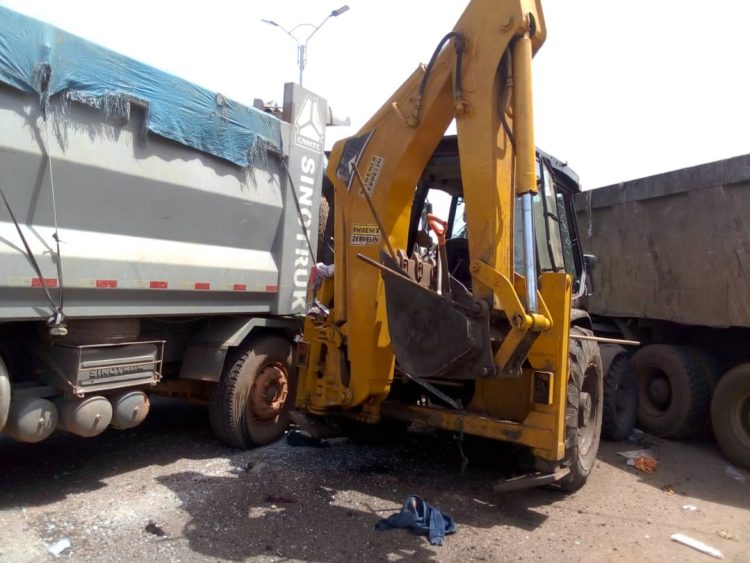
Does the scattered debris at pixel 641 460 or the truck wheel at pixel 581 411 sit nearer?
the truck wheel at pixel 581 411

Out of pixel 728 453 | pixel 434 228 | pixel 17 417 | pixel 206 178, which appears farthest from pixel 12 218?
pixel 728 453

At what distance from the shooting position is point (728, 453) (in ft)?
19.1

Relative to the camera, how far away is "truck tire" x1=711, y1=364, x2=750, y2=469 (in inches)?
226

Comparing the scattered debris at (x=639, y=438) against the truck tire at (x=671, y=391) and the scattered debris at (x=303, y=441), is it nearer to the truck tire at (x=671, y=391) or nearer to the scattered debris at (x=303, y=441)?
the truck tire at (x=671, y=391)

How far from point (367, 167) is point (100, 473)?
9.63ft

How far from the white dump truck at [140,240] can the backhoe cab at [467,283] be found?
83 centimetres

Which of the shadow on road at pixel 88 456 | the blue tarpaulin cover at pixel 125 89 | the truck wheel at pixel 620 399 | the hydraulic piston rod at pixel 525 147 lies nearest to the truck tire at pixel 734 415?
the truck wheel at pixel 620 399

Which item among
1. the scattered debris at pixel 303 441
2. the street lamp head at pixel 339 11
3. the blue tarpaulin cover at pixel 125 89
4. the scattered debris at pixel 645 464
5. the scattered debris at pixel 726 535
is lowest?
the scattered debris at pixel 726 535

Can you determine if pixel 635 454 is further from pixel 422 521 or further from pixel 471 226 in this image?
pixel 471 226

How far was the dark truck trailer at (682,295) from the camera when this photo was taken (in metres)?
5.88

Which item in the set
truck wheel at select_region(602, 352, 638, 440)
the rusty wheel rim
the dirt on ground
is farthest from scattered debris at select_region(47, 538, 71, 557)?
truck wheel at select_region(602, 352, 638, 440)

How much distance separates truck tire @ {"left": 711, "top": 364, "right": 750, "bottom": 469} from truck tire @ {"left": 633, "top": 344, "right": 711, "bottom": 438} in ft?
1.09

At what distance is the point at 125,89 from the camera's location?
12.8 ft

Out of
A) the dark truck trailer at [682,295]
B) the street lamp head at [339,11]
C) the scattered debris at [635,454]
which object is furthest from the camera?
the street lamp head at [339,11]
